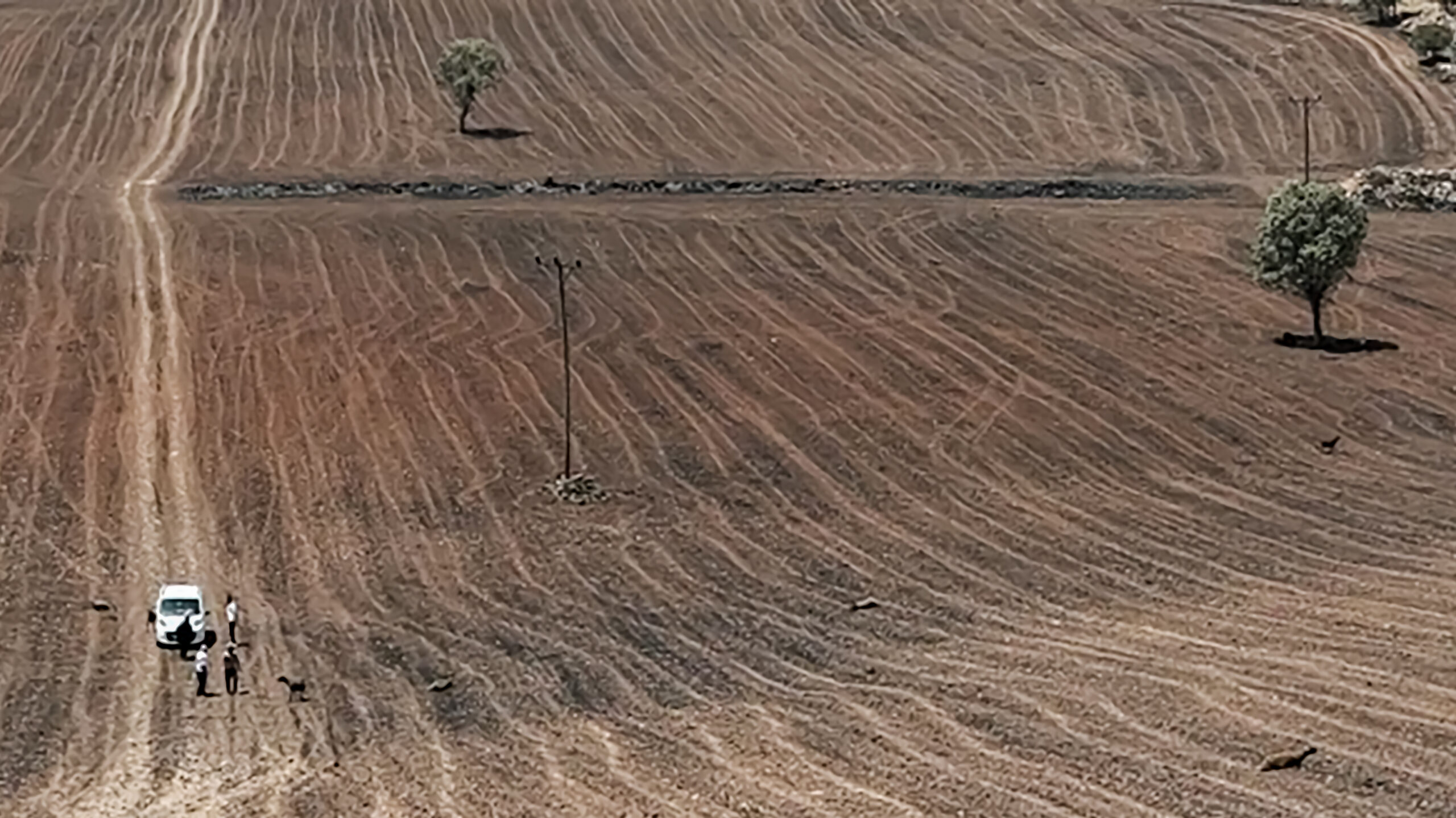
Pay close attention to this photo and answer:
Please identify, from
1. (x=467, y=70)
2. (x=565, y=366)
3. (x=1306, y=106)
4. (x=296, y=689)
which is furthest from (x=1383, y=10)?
(x=296, y=689)

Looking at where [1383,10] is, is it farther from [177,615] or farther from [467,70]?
[177,615]

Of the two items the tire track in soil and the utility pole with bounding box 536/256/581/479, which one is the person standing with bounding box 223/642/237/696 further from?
the utility pole with bounding box 536/256/581/479

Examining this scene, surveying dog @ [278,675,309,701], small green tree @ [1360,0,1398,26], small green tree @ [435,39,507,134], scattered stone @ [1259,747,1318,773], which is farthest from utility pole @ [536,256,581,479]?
small green tree @ [1360,0,1398,26]

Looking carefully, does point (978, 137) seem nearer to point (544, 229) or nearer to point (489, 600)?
point (544, 229)

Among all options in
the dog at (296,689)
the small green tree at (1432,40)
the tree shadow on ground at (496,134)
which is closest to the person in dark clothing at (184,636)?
the dog at (296,689)

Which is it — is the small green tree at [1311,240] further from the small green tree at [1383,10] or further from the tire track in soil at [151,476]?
the small green tree at [1383,10]
